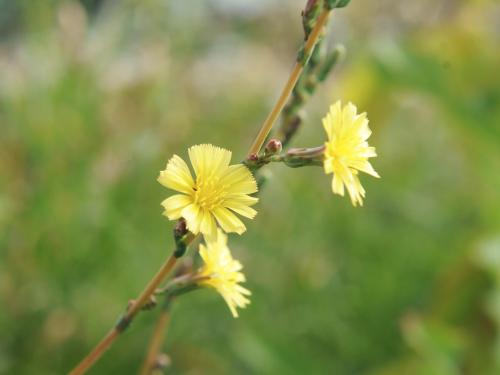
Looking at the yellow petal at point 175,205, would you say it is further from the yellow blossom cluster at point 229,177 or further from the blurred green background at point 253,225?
the blurred green background at point 253,225

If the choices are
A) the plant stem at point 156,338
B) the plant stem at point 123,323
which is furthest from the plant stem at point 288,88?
the plant stem at point 156,338

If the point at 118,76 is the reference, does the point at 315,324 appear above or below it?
below

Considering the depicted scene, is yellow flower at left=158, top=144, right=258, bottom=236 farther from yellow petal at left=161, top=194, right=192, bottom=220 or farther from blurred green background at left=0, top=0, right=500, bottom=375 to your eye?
blurred green background at left=0, top=0, right=500, bottom=375

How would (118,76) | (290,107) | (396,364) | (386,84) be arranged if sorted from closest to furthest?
1. (290,107)
2. (396,364)
3. (386,84)
4. (118,76)

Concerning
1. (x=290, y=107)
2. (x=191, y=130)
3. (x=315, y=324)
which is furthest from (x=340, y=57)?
(x=191, y=130)

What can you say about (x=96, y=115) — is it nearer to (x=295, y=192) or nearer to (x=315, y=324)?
(x=295, y=192)

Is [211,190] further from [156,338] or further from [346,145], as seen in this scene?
[156,338]

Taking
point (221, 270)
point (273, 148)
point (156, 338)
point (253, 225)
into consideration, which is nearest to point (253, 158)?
point (273, 148)

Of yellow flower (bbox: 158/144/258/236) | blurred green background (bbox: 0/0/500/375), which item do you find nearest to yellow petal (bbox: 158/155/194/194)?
yellow flower (bbox: 158/144/258/236)
